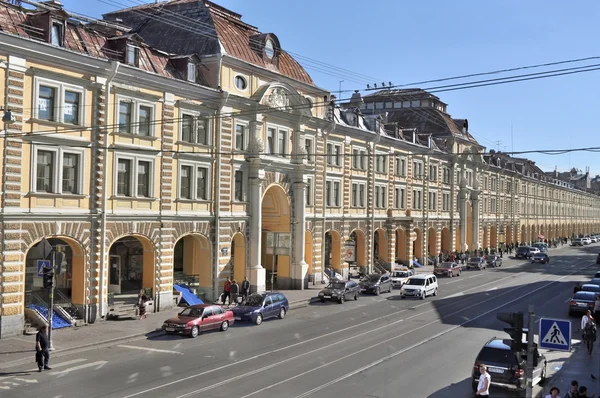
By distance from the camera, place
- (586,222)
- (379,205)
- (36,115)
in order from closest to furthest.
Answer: (36,115), (379,205), (586,222)

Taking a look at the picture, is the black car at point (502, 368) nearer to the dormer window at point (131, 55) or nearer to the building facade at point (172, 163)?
the building facade at point (172, 163)

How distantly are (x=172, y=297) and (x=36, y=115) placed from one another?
1229cm

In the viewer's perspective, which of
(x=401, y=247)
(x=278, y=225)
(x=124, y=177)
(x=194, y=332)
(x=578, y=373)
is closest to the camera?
(x=578, y=373)

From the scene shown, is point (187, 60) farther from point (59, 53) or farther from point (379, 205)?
point (379, 205)

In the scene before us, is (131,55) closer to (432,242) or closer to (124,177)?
(124,177)

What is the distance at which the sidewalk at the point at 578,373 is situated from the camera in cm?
1884

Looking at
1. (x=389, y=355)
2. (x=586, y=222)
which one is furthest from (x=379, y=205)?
(x=586, y=222)

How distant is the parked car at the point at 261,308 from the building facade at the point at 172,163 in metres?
5.06

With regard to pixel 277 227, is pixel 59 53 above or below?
above

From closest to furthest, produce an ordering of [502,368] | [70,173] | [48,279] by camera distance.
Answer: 1. [502,368]
2. [48,279]
3. [70,173]

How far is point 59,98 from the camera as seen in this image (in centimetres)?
2703

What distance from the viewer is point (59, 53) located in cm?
2664

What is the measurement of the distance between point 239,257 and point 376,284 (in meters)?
10.2

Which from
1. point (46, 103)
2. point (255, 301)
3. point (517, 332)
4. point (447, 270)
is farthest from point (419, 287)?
point (517, 332)
